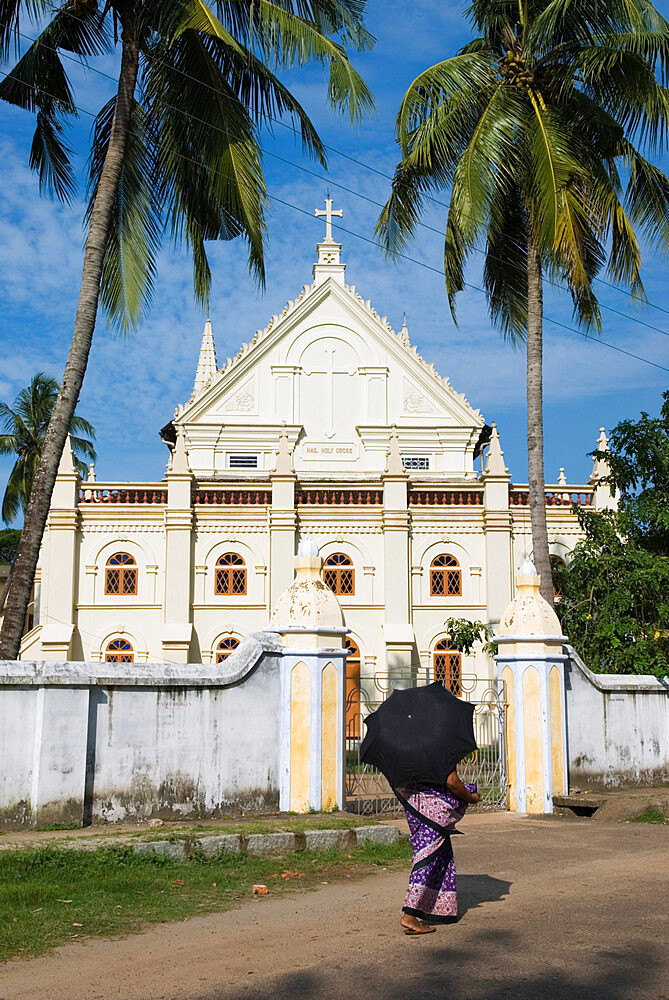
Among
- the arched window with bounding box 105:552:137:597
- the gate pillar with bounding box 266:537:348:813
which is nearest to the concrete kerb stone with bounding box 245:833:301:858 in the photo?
the gate pillar with bounding box 266:537:348:813

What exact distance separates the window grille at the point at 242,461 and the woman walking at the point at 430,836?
26043mm

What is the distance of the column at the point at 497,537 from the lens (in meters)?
27.8

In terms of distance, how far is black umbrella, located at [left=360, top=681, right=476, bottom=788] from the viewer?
6328 millimetres

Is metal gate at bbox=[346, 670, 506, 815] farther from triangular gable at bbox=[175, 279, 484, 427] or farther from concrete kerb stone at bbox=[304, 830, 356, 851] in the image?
triangular gable at bbox=[175, 279, 484, 427]

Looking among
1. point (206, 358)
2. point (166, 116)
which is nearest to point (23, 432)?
point (206, 358)

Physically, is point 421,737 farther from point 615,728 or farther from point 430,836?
point 615,728

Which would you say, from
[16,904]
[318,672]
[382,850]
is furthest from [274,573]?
[16,904]

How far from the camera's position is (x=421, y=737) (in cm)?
636

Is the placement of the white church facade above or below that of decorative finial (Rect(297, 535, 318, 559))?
above

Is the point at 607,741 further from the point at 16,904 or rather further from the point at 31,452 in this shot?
the point at 31,452

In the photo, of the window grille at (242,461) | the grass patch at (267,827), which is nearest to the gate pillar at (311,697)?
the grass patch at (267,827)

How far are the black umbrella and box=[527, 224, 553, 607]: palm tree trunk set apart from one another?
9800mm

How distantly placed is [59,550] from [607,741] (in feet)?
55.6

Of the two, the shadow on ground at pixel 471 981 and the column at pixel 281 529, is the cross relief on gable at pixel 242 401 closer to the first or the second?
the column at pixel 281 529
